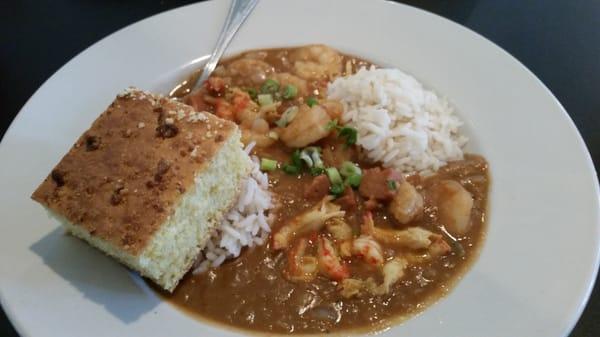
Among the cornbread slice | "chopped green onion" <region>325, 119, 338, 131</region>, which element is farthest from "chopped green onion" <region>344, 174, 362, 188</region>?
the cornbread slice

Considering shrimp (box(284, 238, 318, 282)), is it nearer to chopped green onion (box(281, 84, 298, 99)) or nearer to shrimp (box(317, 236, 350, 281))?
shrimp (box(317, 236, 350, 281))

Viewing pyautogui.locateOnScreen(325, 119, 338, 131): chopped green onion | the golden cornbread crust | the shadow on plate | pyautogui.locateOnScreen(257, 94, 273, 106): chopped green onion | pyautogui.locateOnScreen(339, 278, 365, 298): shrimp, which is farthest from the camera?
pyautogui.locateOnScreen(257, 94, 273, 106): chopped green onion

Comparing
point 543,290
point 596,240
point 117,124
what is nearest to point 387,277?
point 543,290

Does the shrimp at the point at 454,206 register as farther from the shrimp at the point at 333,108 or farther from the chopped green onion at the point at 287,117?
the chopped green onion at the point at 287,117

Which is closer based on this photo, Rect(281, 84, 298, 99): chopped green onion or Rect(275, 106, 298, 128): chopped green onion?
Rect(275, 106, 298, 128): chopped green onion

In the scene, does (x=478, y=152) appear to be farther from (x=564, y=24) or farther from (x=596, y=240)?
(x=564, y=24)

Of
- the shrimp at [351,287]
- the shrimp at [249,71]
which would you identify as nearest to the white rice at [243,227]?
the shrimp at [351,287]
